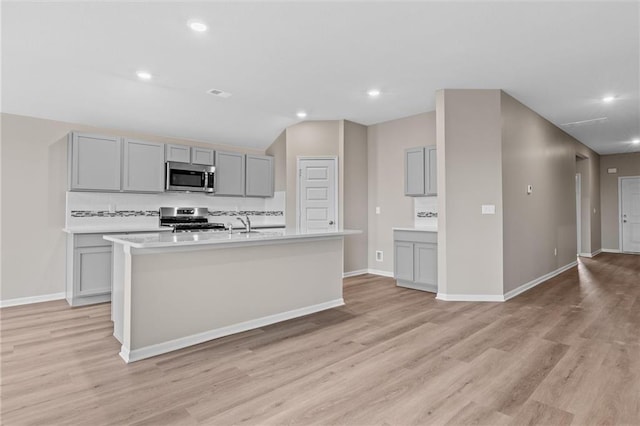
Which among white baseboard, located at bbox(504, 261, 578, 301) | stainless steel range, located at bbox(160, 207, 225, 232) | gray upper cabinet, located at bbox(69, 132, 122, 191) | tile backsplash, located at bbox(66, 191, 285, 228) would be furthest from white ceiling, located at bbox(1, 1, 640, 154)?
white baseboard, located at bbox(504, 261, 578, 301)

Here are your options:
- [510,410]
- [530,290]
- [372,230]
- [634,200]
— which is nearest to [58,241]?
[372,230]

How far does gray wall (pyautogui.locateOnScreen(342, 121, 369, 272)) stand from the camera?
5918mm

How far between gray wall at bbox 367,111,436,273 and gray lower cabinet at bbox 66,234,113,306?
4.00 meters

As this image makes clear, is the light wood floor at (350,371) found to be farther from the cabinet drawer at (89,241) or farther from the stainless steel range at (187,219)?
the stainless steel range at (187,219)

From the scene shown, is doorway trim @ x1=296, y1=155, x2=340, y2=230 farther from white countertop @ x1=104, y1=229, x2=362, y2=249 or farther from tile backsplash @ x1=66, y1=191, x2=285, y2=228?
white countertop @ x1=104, y1=229, x2=362, y2=249

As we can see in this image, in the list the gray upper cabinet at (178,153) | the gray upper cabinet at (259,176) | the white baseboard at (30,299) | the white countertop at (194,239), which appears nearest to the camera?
the white countertop at (194,239)

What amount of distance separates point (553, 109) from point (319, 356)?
16.8 feet

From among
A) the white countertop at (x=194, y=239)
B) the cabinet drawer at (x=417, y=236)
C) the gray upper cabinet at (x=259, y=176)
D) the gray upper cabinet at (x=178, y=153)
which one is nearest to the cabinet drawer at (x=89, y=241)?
the white countertop at (x=194, y=239)

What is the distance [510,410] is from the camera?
2.00 metres

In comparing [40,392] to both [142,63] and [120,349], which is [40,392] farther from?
[142,63]

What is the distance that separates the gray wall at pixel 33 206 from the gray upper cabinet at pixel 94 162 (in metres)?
0.26

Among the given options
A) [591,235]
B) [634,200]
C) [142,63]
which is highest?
[142,63]

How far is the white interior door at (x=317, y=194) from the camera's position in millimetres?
5938

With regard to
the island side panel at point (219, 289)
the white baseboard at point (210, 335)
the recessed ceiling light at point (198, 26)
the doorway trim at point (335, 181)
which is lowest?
the white baseboard at point (210, 335)
